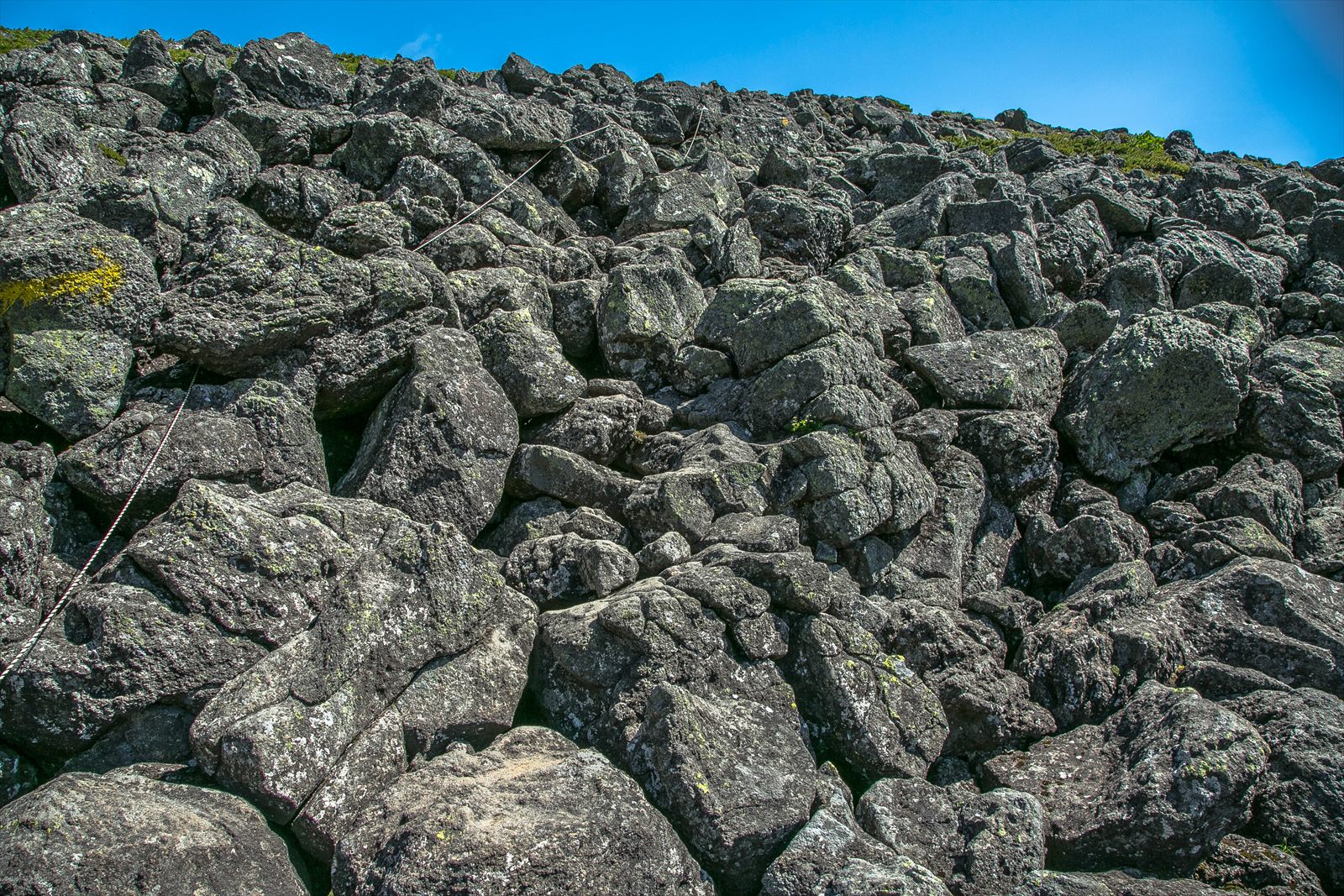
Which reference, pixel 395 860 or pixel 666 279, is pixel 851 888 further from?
pixel 666 279

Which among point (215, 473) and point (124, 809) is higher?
point (215, 473)

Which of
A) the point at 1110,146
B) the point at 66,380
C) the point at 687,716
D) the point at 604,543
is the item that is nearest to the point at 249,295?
the point at 66,380

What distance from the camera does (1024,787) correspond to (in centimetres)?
931

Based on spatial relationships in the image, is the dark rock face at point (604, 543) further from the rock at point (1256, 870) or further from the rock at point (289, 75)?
the rock at point (289, 75)

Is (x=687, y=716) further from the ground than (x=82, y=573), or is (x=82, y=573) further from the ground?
(x=687, y=716)

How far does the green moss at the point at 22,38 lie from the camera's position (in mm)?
29281

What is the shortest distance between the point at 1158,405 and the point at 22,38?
38.5m

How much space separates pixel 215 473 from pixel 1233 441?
1638 cm

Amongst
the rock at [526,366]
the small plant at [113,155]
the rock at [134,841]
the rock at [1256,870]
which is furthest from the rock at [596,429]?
the small plant at [113,155]

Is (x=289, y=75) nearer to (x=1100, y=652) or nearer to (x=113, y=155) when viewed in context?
(x=113, y=155)

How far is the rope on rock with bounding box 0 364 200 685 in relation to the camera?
25.5 feet

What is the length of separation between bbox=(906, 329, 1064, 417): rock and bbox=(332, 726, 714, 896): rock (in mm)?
9649

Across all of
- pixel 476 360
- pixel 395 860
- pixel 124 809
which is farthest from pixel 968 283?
pixel 124 809

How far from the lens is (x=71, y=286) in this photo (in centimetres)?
1062
